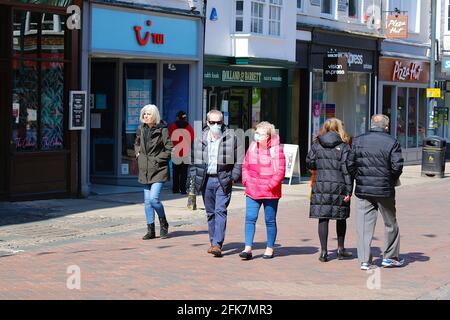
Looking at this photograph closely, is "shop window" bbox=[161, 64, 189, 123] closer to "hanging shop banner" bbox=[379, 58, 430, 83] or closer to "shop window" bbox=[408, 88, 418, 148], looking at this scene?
"hanging shop banner" bbox=[379, 58, 430, 83]

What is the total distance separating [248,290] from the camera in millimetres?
8727

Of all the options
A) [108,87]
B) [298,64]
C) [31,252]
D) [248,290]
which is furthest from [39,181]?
[298,64]

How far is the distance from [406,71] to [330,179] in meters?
20.5

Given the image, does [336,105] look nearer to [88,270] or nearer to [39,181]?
[39,181]

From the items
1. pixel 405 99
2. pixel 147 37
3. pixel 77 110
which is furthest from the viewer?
pixel 405 99

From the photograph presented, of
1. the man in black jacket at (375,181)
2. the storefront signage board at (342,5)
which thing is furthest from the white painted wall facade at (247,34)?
the man in black jacket at (375,181)

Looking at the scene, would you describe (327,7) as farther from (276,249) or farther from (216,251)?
(216,251)

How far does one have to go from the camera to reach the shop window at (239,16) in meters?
21.1

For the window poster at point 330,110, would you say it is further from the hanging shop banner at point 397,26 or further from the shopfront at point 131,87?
the shopfront at point 131,87

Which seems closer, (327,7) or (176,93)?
(176,93)

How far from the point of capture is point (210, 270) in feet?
32.2

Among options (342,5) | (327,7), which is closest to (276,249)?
(327,7)

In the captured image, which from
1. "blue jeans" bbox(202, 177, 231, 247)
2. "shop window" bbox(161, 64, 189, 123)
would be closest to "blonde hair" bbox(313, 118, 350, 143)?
"blue jeans" bbox(202, 177, 231, 247)

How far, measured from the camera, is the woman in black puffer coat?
1048 cm
